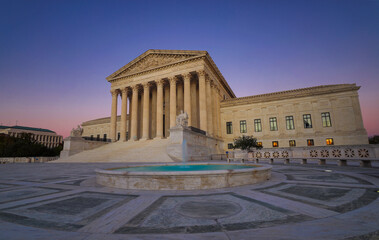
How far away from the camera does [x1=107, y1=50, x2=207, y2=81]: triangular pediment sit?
3378cm

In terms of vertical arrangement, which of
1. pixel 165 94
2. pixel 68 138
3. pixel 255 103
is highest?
pixel 165 94

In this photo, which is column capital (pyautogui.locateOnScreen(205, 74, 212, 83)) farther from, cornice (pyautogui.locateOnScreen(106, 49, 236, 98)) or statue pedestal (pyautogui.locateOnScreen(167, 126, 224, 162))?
statue pedestal (pyautogui.locateOnScreen(167, 126, 224, 162))

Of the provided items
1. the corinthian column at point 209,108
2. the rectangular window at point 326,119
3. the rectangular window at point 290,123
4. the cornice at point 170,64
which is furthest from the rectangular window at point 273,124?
the cornice at point 170,64

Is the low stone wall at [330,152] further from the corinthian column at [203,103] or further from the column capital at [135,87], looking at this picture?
the column capital at [135,87]

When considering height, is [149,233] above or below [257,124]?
below

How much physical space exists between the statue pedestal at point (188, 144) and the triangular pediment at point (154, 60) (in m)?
14.8

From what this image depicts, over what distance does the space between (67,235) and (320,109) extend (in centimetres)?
3996

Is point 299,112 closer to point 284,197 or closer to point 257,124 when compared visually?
point 257,124

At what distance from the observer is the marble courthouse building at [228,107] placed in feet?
105

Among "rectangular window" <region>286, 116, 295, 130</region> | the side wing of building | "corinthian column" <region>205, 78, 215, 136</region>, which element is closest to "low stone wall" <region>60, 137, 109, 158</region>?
"corinthian column" <region>205, 78, 215, 136</region>

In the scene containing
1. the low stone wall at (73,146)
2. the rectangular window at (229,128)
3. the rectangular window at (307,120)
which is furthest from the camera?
the rectangular window at (229,128)

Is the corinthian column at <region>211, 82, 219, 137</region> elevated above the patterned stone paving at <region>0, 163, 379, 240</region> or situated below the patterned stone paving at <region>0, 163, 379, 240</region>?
above

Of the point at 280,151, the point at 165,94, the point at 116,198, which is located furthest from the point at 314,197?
the point at 165,94

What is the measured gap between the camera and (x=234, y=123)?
3944 cm
